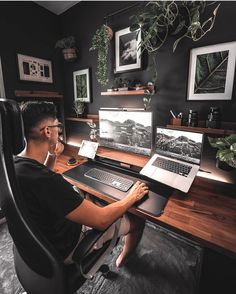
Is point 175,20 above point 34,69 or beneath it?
above

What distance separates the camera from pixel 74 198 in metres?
0.77

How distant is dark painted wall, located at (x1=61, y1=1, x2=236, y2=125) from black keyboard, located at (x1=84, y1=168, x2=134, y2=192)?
71 centimetres

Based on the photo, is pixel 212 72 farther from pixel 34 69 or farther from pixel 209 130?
pixel 34 69

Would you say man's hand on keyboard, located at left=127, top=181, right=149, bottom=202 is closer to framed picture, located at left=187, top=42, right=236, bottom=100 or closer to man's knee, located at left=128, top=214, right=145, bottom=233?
man's knee, located at left=128, top=214, right=145, bottom=233

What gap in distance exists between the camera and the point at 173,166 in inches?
51.7

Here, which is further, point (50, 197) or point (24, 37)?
point (24, 37)

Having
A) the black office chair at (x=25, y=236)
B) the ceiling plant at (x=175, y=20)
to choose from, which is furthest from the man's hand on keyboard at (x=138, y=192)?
the ceiling plant at (x=175, y=20)

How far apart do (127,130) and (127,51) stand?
0.80 m

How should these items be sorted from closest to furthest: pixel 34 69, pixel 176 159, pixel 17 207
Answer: pixel 17 207 < pixel 176 159 < pixel 34 69

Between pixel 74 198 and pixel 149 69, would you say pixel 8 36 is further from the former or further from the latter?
pixel 74 198

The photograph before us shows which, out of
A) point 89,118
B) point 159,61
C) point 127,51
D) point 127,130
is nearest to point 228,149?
point 127,130

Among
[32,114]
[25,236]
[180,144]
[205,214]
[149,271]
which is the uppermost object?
[32,114]

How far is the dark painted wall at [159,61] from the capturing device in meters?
1.26

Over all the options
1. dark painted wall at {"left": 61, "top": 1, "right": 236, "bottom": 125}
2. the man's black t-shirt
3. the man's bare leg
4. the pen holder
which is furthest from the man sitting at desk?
dark painted wall at {"left": 61, "top": 1, "right": 236, "bottom": 125}
